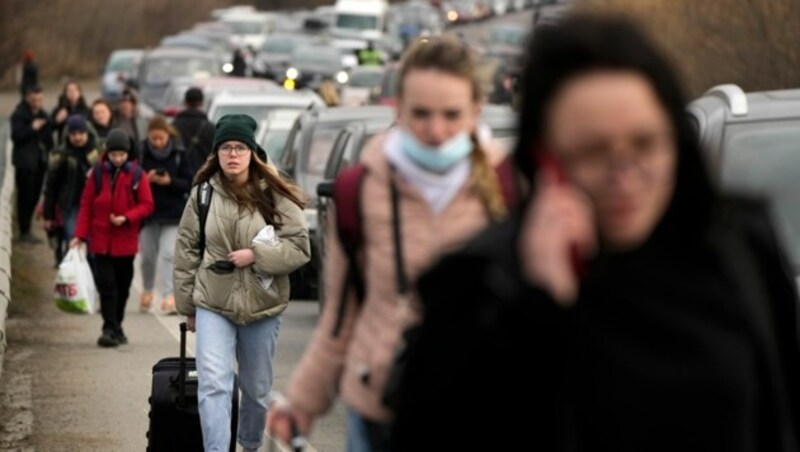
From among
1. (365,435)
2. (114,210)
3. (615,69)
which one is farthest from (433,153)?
(114,210)

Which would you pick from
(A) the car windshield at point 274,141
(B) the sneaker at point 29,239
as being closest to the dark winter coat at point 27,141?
(B) the sneaker at point 29,239

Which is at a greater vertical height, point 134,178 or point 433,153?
point 433,153

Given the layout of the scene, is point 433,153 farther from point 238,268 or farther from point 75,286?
point 75,286

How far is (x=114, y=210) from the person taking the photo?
1584 cm

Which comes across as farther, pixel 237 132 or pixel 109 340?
pixel 109 340

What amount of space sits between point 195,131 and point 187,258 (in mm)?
10468

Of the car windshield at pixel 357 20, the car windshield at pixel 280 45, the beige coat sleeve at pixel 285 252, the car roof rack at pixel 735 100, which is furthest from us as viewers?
the car windshield at pixel 357 20

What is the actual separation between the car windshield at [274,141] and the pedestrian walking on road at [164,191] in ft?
11.0

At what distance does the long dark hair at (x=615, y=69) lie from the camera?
3.02 metres

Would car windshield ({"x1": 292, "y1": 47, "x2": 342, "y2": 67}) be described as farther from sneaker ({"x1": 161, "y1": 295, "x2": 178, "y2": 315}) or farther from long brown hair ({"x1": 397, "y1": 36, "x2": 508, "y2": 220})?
long brown hair ({"x1": 397, "y1": 36, "x2": 508, "y2": 220})

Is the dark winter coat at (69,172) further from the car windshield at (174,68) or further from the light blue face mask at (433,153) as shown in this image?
the car windshield at (174,68)

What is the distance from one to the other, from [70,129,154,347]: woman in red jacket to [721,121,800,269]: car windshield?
7.51 m

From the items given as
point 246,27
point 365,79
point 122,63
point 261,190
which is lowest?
point 246,27

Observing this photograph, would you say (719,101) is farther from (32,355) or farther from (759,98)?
(32,355)
